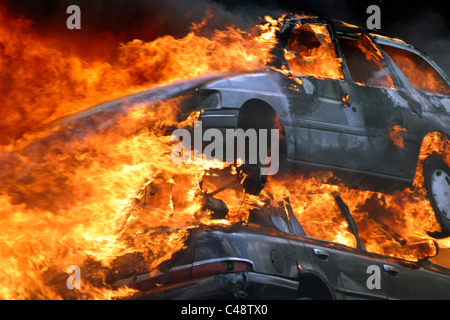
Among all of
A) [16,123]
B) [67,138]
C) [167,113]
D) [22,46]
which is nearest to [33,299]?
[67,138]

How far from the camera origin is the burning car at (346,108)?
16.8 feet

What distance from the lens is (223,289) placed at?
3.39 metres

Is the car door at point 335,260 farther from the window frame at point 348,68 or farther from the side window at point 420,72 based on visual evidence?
the side window at point 420,72

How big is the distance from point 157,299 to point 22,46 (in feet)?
13.7

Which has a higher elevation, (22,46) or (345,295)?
(22,46)

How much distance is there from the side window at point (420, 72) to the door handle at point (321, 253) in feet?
12.5

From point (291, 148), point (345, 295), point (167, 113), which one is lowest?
point (345, 295)

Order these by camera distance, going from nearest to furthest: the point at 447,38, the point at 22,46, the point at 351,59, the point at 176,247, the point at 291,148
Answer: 1. the point at 176,247
2. the point at 291,148
3. the point at 22,46
4. the point at 351,59
5. the point at 447,38

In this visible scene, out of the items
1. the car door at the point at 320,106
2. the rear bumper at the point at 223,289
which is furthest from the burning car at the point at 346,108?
the rear bumper at the point at 223,289

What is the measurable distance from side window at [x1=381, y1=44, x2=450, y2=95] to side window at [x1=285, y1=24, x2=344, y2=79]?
5.04ft

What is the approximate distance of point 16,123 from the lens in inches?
241

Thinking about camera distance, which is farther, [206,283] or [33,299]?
[33,299]

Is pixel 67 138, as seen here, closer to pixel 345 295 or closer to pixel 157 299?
pixel 157 299

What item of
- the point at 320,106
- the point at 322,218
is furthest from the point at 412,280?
the point at 320,106
